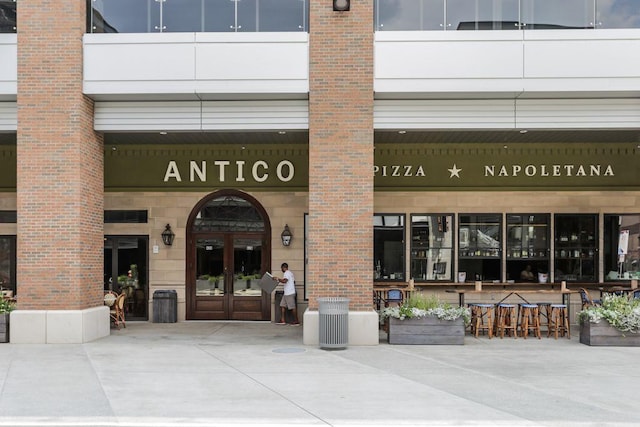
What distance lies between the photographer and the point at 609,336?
45.9ft

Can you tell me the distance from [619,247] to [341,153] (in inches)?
365

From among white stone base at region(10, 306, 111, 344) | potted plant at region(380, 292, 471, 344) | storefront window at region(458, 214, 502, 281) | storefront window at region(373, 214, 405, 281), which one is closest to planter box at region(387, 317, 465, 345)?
potted plant at region(380, 292, 471, 344)

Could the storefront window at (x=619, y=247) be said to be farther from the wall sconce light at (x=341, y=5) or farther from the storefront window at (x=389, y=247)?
the wall sconce light at (x=341, y=5)

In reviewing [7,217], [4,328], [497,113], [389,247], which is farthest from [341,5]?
[7,217]

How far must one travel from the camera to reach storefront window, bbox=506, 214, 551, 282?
18.6 meters

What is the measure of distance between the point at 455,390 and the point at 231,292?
10.4m

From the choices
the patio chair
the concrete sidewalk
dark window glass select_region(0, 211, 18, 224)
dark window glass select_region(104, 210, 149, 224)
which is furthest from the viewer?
dark window glass select_region(0, 211, 18, 224)

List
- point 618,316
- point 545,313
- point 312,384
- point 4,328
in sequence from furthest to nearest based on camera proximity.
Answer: point 545,313
point 4,328
point 618,316
point 312,384

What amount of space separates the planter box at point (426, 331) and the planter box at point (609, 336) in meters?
2.75

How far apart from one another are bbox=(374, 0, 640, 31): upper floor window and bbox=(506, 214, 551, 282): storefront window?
603 centimetres

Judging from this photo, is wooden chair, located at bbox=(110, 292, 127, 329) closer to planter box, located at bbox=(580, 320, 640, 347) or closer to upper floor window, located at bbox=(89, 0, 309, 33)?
upper floor window, located at bbox=(89, 0, 309, 33)

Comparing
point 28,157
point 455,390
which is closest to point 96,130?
point 28,157

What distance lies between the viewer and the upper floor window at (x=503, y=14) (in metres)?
14.4

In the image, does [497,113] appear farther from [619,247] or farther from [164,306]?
[164,306]
